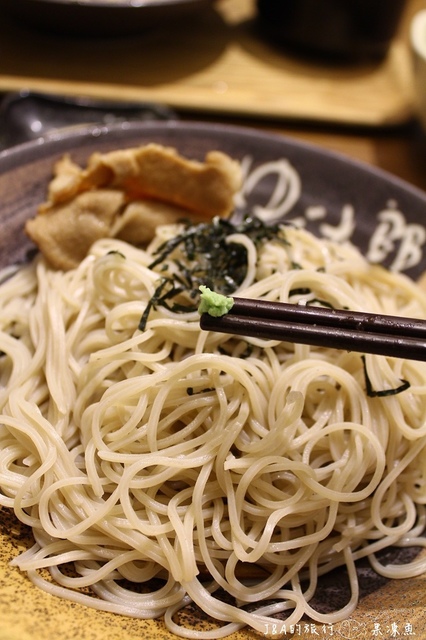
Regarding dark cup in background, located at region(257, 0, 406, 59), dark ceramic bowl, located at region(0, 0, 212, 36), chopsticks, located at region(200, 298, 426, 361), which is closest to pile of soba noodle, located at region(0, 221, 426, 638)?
chopsticks, located at region(200, 298, 426, 361)

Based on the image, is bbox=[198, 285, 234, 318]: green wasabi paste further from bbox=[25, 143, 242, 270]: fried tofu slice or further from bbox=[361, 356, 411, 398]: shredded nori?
bbox=[25, 143, 242, 270]: fried tofu slice

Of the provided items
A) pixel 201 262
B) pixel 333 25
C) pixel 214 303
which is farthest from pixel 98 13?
pixel 214 303

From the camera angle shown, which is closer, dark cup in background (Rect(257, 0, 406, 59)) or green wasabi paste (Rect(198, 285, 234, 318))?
green wasabi paste (Rect(198, 285, 234, 318))

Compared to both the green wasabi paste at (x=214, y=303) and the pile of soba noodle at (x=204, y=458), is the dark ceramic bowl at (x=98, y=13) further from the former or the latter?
the green wasabi paste at (x=214, y=303)

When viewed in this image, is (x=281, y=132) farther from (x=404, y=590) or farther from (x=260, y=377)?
(x=404, y=590)

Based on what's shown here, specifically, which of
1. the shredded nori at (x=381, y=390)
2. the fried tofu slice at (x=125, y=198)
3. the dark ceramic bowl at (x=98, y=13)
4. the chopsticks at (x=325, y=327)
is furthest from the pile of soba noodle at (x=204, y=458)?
the dark ceramic bowl at (x=98, y=13)

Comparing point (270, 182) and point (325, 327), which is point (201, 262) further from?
point (270, 182)

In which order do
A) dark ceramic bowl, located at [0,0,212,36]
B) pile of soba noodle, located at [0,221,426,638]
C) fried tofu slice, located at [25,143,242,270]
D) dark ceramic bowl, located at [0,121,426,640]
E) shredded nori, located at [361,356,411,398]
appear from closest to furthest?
pile of soba noodle, located at [0,221,426,638] < shredded nori, located at [361,356,411,398] < fried tofu slice, located at [25,143,242,270] < dark ceramic bowl, located at [0,121,426,640] < dark ceramic bowl, located at [0,0,212,36]
